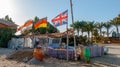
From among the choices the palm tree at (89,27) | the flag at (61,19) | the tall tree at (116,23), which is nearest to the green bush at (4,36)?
the flag at (61,19)

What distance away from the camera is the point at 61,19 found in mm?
17172

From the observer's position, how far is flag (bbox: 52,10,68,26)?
670 inches

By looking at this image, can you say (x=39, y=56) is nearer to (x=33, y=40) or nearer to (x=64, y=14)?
(x=64, y=14)

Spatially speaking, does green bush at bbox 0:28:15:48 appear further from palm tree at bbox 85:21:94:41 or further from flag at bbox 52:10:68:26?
palm tree at bbox 85:21:94:41

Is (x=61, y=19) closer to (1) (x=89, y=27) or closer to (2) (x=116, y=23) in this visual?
(1) (x=89, y=27)

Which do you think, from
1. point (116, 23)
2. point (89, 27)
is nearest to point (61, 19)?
point (89, 27)

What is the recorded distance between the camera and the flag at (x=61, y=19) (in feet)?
55.8

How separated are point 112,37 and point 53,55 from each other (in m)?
54.9

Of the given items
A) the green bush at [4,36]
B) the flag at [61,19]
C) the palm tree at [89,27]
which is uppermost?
the palm tree at [89,27]

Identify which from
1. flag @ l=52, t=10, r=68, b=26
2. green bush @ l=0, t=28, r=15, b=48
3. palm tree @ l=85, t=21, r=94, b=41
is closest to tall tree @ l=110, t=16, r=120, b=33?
palm tree @ l=85, t=21, r=94, b=41

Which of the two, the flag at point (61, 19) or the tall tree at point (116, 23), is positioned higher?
the tall tree at point (116, 23)

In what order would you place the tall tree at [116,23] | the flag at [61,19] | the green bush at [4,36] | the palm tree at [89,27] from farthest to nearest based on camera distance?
the tall tree at [116,23] → the palm tree at [89,27] → the green bush at [4,36] → the flag at [61,19]

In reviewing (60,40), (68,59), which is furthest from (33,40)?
(68,59)

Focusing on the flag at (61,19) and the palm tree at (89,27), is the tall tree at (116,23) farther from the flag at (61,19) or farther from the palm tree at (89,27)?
the flag at (61,19)
